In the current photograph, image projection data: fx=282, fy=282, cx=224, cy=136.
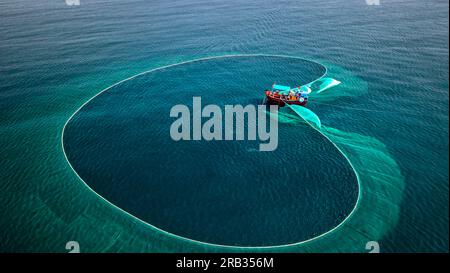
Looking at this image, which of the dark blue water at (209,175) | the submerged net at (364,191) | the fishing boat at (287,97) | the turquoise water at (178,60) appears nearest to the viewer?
the submerged net at (364,191)

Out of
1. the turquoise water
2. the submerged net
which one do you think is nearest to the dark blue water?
the submerged net

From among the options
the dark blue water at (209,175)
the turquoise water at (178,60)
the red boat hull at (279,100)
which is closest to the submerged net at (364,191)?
the turquoise water at (178,60)

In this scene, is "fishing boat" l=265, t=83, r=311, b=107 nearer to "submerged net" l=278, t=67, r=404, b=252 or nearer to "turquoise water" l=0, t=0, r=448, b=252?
"submerged net" l=278, t=67, r=404, b=252

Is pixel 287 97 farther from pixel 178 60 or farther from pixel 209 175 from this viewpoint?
pixel 178 60

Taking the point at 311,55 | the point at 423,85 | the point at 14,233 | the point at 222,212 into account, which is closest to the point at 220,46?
the point at 311,55

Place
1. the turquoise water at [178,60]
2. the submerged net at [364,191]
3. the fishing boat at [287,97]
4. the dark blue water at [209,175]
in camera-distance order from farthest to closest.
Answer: the fishing boat at [287,97], the dark blue water at [209,175], the turquoise water at [178,60], the submerged net at [364,191]

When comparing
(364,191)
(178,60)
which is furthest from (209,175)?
(178,60)

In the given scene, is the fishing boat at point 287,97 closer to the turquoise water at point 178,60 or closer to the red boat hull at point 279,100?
the red boat hull at point 279,100
